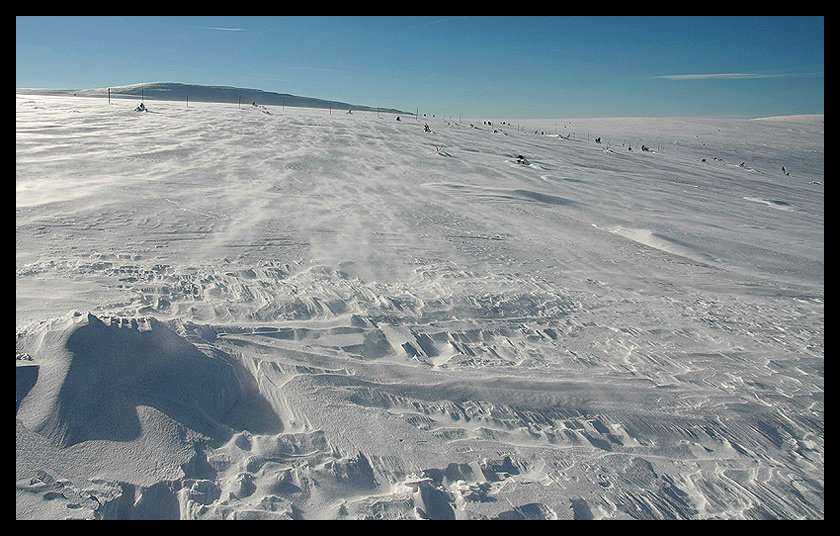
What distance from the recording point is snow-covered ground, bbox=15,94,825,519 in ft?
6.79

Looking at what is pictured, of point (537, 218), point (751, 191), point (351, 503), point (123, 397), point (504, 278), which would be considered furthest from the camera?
point (751, 191)

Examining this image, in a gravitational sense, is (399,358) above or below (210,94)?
below

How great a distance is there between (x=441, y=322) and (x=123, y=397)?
2.11m

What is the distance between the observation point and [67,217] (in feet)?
16.8

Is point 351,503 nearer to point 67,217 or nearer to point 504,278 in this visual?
point 504,278

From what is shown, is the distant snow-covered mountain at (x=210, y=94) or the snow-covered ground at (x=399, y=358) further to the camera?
the distant snow-covered mountain at (x=210, y=94)

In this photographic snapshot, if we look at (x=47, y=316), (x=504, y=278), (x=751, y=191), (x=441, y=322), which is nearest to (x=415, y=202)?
(x=504, y=278)

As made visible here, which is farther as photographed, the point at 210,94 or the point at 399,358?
the point at 210,94

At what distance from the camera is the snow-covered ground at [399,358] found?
81.4 inches

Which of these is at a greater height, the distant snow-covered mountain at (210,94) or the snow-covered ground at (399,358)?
the distant snow-covered mountain at (210,94)

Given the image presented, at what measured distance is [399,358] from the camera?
314cm

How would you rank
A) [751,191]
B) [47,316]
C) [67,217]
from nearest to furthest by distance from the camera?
1. [47,316]
2. [67,217]
3. [751,191]
